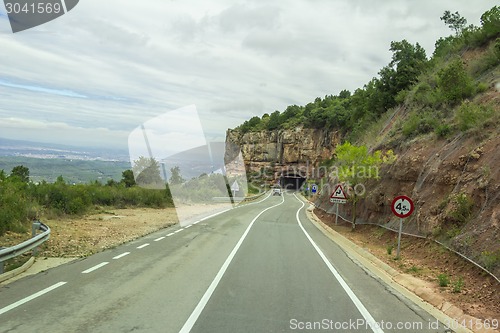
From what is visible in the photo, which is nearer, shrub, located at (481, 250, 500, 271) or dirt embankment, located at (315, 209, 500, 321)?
dirt embankment, located at (315, 209, 500, 321)

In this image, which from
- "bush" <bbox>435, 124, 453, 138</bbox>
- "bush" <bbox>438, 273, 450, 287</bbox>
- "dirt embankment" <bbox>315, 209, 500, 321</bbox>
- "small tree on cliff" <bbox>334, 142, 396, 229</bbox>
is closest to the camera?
"dirt embankment" <bbox>315, 209, 500, 321</bbox>

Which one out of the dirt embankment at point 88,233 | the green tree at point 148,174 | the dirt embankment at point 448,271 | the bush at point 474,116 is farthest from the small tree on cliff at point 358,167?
the green tree at point 148,174

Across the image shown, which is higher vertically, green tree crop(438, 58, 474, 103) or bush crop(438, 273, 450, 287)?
green tree crop(438, 58, 474, 103)

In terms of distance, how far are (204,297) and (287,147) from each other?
10172 centimetres

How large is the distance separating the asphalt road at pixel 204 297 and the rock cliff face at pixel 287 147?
80.6 meters

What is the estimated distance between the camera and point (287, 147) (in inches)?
4254

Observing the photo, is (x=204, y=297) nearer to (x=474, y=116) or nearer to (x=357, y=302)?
(x=357, y=302)

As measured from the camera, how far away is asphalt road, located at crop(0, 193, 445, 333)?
5.77m

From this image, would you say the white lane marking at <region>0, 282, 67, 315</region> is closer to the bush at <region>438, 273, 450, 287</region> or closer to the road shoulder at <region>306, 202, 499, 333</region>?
the road shoulder at <region>306, 202, 499, 333</region>

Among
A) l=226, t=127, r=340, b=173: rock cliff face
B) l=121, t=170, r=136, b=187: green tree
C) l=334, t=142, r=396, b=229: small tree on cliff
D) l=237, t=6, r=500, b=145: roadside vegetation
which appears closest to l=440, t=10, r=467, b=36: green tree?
l=237, t=6, r=500, b=145: roadside vegetation

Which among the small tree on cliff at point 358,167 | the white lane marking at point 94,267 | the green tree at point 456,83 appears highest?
the green tree at point 456,83

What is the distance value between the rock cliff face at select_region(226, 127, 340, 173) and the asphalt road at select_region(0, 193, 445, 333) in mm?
80620

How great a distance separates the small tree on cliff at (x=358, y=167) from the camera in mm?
19344

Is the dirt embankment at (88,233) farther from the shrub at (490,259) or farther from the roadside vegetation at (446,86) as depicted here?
the roadside vegetation at (446,86)
